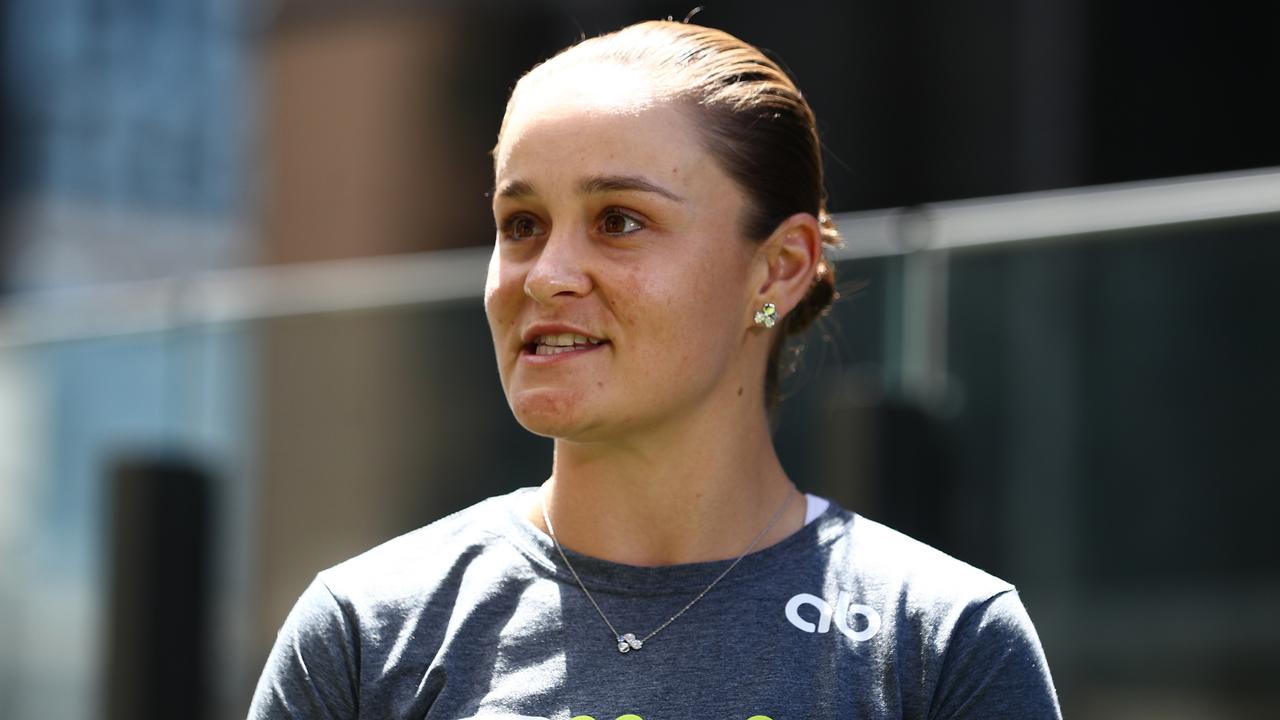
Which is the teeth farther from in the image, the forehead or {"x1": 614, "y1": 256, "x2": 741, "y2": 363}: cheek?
the forehead

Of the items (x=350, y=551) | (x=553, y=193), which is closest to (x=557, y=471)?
(x=553, y=193)

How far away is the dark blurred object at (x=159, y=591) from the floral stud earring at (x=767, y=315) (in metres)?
4.01

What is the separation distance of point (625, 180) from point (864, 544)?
1.73 ft

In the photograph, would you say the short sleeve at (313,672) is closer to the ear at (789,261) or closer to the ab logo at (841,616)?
the ab logo at (841,616)

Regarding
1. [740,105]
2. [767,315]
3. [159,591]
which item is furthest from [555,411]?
[159,591]

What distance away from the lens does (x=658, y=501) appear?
2193 mm

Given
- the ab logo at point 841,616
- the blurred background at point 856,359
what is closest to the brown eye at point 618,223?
the ab logo at point 841,616

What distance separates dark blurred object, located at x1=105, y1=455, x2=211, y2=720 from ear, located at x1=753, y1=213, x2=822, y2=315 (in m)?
4.01

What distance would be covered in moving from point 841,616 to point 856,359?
269 centimetres

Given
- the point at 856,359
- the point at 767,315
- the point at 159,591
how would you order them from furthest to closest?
the point at 159,591 < the point at 856,359 < the point at 767,315

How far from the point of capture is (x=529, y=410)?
6.86ft

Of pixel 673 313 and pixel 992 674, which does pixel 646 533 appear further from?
pixel 992 674

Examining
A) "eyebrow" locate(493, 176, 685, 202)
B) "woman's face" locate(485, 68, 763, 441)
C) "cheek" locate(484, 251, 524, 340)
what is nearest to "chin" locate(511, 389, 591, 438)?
"woman's face" locate(485, 68, 763, 441)

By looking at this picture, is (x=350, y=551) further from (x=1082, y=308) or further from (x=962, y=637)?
(x=962, y=637)
